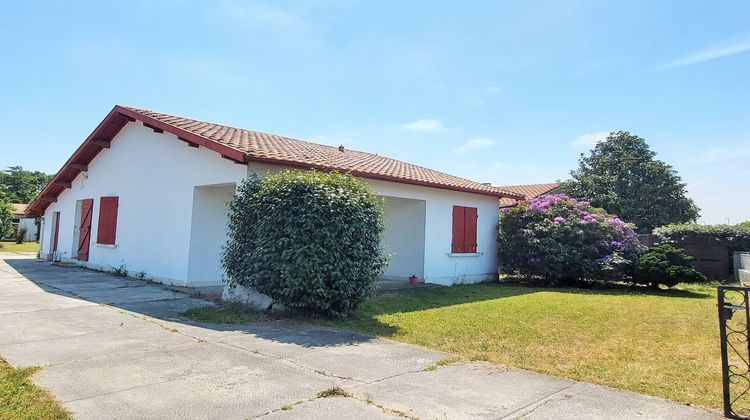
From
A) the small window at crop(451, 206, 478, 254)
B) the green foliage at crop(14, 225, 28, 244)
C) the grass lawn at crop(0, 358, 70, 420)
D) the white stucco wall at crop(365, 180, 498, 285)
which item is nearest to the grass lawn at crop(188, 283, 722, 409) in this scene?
the white stucco wall at crop(365, 180, 498, 285)

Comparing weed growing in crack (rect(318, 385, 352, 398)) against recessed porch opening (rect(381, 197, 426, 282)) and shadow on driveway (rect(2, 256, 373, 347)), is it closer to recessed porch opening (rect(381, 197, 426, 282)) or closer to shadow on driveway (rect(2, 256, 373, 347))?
shadow on driveway (rect(2, 256, 373, 347))

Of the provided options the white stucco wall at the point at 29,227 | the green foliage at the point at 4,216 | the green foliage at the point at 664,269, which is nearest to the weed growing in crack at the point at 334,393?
the green foliage at the point at 664,269

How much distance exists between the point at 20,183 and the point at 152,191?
59.2 m

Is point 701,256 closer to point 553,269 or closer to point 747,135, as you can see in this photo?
point 747,135

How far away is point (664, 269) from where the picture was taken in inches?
513

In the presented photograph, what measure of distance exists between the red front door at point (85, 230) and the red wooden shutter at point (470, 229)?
12147mm

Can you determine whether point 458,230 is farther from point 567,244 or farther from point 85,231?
point 85,231

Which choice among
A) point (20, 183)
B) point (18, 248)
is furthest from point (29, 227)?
point (20, 183)

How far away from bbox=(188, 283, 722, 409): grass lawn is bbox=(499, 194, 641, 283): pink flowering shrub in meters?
1.84

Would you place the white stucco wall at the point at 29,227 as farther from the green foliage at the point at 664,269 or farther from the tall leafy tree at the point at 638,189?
the green foliage at the point at 664,269

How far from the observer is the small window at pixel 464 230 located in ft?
45.9

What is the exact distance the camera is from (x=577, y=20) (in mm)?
9531

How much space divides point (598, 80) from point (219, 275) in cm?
1079

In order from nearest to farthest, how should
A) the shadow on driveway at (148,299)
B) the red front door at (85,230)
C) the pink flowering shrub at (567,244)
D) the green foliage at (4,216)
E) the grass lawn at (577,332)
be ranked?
1. the grass lawn at (577,332)
2. the shadow on driveway at (148,299)
3. the pink flowering shrub at (567,244)
4. the red front door at (85,230)
5. the green foliage at (4,216)
